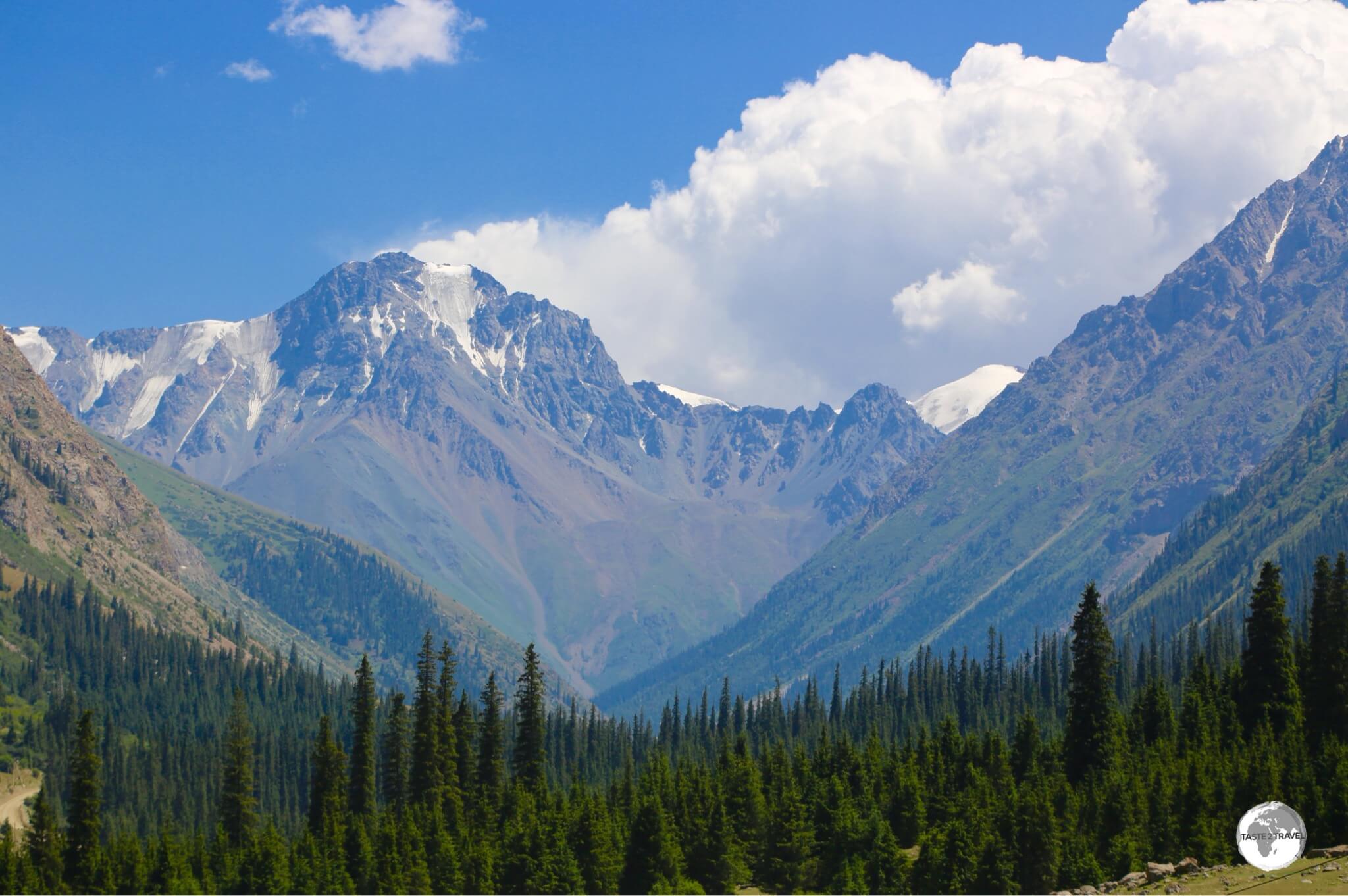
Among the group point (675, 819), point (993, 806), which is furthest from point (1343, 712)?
point (675, 819)

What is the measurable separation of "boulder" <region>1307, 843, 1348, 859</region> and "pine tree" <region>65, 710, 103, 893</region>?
8451 cm

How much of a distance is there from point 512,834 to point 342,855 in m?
13.3

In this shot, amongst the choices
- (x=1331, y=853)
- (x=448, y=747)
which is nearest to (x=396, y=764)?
(x=448, y=747)

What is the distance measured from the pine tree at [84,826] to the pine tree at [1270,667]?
87.6 m

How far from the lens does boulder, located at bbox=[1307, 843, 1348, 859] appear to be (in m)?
68.6

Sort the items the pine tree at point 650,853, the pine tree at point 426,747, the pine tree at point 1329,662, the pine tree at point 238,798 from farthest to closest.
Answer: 1. the pine tree at point 238,798
2. the pine tree at point 426,747
3. the pine tree at point 650,853
4. the pine tree at point 1329,662

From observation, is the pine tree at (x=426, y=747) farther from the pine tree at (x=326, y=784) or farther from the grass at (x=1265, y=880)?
the grass at (x=1265, y=880)

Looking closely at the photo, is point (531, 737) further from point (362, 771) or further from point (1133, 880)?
point (1133, 880)

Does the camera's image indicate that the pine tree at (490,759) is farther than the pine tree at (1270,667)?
Yes

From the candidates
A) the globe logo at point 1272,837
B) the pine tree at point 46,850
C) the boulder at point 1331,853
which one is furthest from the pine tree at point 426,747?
the boulder at point 1331,853

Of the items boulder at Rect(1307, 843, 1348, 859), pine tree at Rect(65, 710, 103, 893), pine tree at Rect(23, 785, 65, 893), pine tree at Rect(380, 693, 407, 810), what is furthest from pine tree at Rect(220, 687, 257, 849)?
boulder at Rect(1307, 843, 1348, 859)

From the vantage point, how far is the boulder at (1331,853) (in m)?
68.6

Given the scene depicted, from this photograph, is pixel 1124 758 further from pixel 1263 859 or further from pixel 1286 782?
pixel 1263 859

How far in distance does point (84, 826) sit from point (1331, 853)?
87602 millimetres
